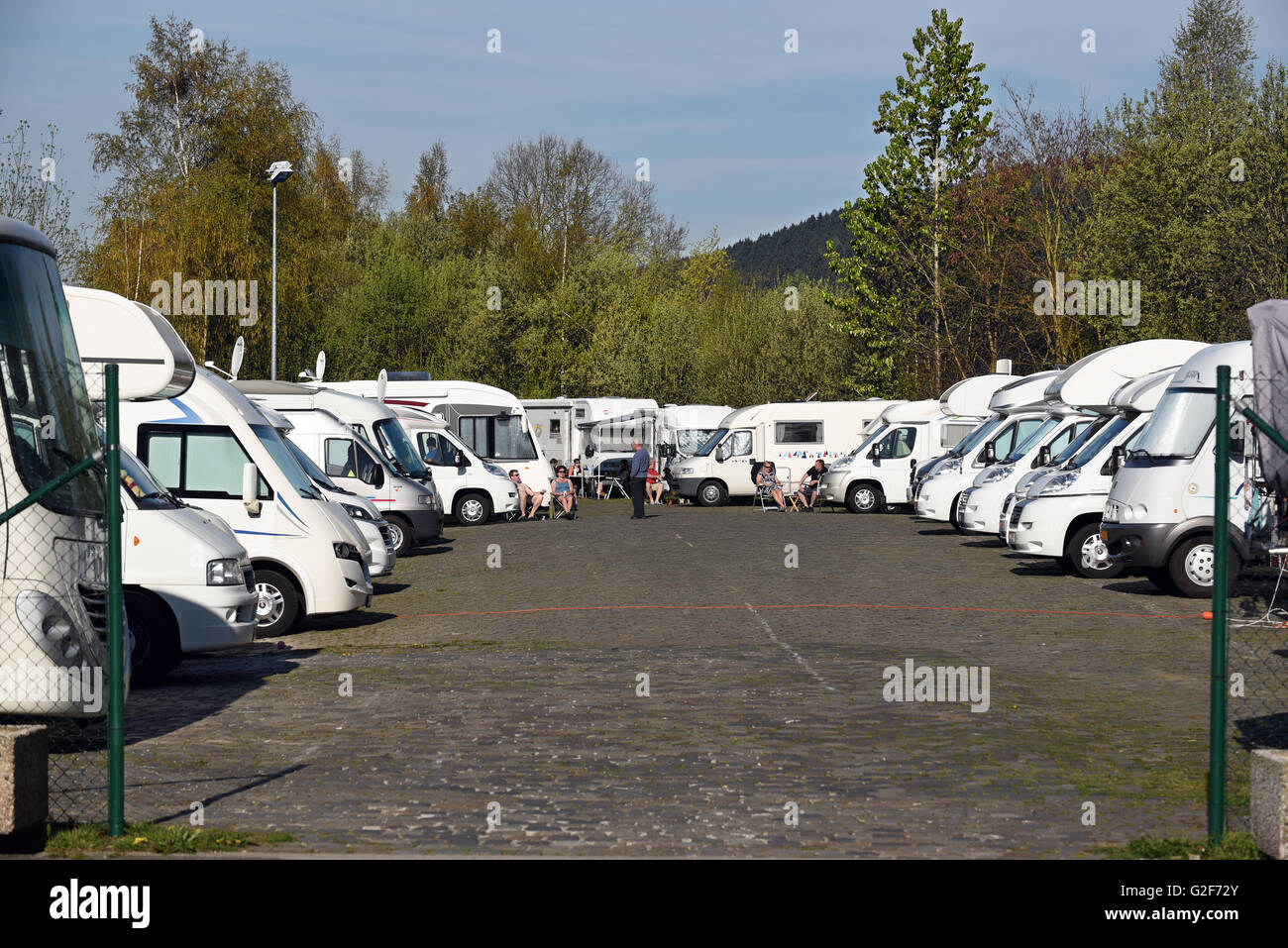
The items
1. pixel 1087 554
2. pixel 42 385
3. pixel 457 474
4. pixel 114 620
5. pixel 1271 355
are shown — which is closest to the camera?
pixel 114 620

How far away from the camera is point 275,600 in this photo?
46.8 feet

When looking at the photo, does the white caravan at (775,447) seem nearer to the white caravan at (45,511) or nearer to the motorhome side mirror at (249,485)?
the motorhome side mirror at (249,485)

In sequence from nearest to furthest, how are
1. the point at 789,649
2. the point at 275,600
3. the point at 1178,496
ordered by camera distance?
1. the point at 789,649
2. the point at 275,600
3. the point at 1178,496

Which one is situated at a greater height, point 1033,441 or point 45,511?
point 1033,441

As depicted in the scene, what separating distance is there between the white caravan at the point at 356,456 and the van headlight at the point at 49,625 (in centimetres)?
1466

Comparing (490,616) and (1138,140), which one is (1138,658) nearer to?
(490,616)

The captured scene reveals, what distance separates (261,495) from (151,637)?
3143 mm

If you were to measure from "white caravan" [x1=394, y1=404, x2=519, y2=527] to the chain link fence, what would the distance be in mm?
23270

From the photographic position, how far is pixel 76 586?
26.7 ft

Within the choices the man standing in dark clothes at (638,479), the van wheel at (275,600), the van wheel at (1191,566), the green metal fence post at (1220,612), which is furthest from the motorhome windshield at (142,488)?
the man standing in dark clothes at (638,479)

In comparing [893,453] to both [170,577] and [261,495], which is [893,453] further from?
[170,577]

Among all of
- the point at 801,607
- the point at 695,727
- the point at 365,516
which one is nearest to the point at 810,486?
the point at 365,516

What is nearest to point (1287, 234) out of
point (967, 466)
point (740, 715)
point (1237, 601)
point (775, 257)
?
point (967, 466)

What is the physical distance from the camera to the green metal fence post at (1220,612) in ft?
21.2
